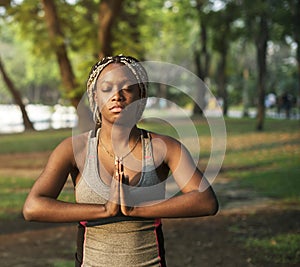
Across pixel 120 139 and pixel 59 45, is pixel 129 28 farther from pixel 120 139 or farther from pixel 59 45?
pixel 120 139

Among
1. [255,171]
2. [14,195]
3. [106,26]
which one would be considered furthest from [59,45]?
[255,171]

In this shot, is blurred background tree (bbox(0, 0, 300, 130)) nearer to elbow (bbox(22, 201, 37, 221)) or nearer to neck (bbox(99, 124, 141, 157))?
neck (bbox(99, 124, 141, 157))

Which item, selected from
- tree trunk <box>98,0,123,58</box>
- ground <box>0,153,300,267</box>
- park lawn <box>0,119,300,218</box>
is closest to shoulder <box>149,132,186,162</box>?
park lawn <box>0,119,300,218</box>

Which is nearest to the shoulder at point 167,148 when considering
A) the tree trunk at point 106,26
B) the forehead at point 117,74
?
the forehead at point 117,74

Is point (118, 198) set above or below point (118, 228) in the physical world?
above

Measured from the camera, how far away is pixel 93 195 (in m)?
2.11

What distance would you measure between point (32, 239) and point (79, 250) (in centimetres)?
579

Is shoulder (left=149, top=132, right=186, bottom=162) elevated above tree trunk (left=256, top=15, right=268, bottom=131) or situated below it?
above

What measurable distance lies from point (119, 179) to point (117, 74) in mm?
357

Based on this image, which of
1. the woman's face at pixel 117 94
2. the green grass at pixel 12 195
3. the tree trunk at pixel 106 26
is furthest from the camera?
the tree trunk at pixel 106 26

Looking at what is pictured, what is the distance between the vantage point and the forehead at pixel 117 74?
213 cm

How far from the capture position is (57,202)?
2064mm

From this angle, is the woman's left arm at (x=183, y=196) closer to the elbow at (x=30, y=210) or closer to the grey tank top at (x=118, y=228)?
the grey tank top at (x=118, y=228)

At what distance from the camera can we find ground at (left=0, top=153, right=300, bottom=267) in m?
6.71
